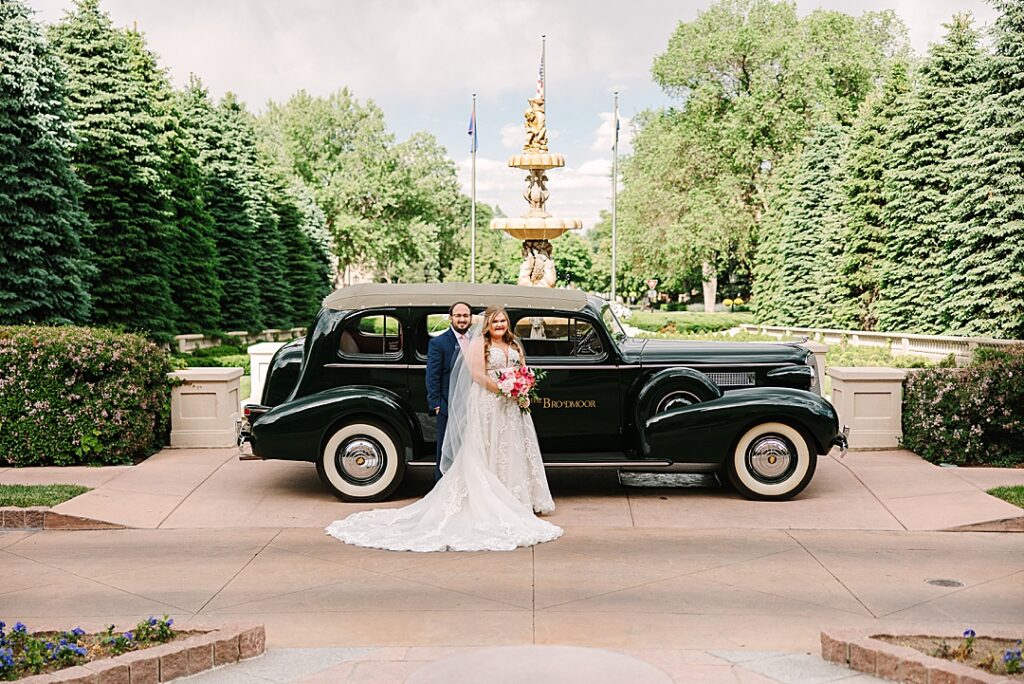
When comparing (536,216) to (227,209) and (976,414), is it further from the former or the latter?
(227,209)

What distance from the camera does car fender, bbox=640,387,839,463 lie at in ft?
34.3

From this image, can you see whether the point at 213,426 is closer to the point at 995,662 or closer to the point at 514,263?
the point at 995,662

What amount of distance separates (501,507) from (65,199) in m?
17.8

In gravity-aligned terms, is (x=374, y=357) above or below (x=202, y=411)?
above

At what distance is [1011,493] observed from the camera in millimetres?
10492

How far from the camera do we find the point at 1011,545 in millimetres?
9008

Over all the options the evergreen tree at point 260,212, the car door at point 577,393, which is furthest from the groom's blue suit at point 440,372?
the evergreen tree at point 260,212

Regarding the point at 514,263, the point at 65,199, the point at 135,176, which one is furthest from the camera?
the point at 514,263

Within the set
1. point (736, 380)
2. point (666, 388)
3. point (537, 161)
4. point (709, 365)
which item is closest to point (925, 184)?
point (537, 161)

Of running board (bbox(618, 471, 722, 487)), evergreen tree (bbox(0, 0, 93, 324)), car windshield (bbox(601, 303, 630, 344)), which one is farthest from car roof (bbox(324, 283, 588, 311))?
evergreen tree (bbox(0, 0, 93, 324))

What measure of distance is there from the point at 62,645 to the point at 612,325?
7.12m

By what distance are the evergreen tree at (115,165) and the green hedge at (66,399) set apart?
55.8 feet

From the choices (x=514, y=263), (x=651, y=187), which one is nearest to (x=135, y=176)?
(x=651, y=187)

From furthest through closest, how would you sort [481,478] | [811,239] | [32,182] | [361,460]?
1. [811,239]
2. [32,182]
3. [361,460]
4. [481,478]
